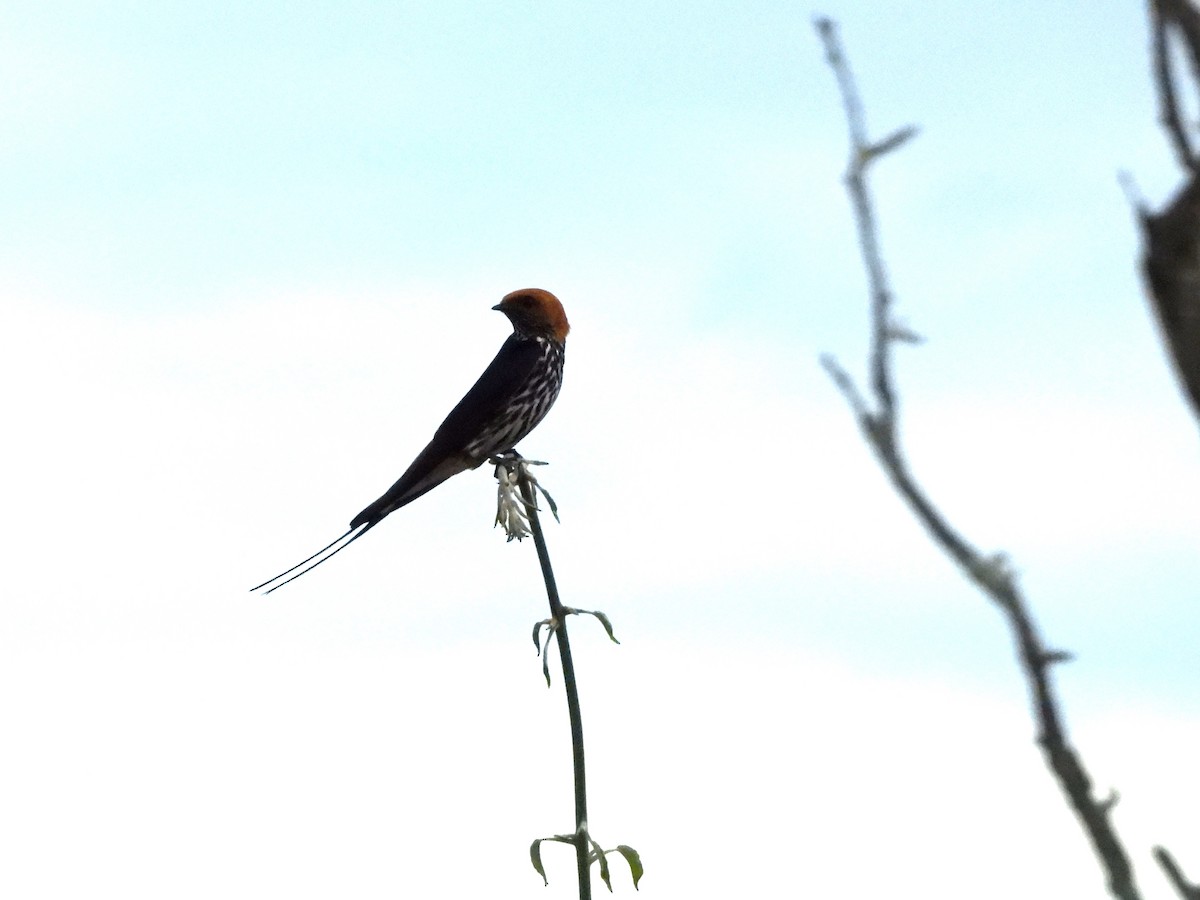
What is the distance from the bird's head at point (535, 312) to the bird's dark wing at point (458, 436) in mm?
313

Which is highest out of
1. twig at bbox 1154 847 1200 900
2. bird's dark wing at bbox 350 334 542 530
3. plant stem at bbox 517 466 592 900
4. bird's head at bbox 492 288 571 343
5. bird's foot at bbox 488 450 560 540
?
bird's head at bbox 492 288 571 343

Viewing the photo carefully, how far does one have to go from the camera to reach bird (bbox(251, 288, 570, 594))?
6969 mm

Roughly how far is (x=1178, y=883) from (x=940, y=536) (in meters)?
0.33

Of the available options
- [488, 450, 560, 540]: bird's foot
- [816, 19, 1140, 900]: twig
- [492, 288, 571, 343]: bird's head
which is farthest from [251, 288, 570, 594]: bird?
[816, 19, 1140, 900]: twig

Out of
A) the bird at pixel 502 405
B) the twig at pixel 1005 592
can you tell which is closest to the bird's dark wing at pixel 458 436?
the bird at pixel 502 405

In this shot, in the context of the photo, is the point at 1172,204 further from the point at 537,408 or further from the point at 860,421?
the point at 537,408

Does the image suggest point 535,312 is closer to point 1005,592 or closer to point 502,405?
point 502,405

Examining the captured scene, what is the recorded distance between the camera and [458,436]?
23.1 ft

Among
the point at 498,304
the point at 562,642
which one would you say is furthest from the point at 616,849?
the point at 498,304

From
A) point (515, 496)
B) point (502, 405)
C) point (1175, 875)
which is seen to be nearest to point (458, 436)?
point (502, 405)

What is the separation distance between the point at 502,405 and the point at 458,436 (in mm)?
335

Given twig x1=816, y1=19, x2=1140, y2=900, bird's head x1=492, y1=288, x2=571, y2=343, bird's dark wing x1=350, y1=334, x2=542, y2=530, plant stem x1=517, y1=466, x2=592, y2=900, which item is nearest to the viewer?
twig x1=816, y1=19, x2=1140, y2=900

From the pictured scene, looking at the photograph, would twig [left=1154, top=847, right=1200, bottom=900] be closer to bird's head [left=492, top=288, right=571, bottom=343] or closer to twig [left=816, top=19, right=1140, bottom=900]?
twig [left=816, top=19, right=1140, bottom=900]

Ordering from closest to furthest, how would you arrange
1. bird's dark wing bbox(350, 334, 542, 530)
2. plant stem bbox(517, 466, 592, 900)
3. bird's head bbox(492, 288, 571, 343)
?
1. plant stem bbox(517, 466, 592, 900)
2. bird's dark wing bbox(350, 334, 542, 530)
3. bird's head bbox(492, 288, 571, 343)
